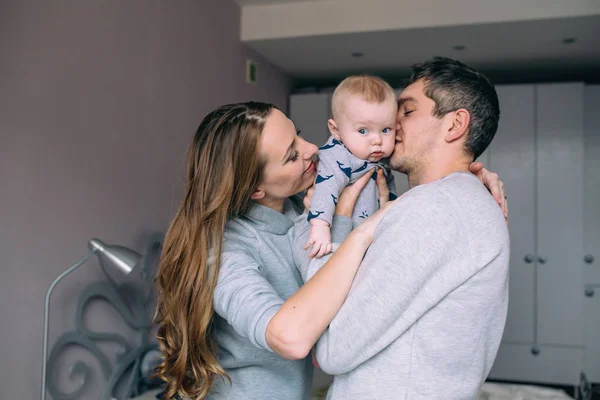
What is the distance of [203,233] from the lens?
120 centimetres

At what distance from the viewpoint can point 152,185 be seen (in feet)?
8.20

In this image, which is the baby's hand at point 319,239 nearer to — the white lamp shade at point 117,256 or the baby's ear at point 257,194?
the baby's ear at point 257,194

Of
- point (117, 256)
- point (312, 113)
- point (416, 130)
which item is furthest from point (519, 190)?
point (117, 256)

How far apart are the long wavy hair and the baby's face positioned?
0.85ft

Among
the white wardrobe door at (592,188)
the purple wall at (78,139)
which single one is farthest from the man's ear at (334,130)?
the white wardrobe door at (592,188)

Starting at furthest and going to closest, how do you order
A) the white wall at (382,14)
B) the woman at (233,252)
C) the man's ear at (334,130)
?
the white wall at (382,14)
the man's ear at (334,130)
the woman at (233,252)

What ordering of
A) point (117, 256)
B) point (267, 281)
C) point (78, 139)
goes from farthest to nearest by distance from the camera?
point (78, 139) < point (117, 256) < point (267, 281)

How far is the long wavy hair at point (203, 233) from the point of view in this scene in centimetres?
119

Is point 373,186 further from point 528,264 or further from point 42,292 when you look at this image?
point 528,264

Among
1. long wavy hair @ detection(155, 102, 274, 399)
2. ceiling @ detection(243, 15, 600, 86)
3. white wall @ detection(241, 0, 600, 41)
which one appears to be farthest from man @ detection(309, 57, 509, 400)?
ceiling @ detection(243, 15, 600, 86)

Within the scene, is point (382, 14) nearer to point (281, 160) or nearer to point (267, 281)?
point (281, 160)

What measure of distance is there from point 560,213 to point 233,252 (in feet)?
10.9

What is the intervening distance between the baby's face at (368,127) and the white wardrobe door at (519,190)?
2.81 meters

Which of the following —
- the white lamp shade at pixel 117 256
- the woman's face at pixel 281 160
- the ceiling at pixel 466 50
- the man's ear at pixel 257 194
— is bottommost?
the white lamp shade at pixel 117 256
